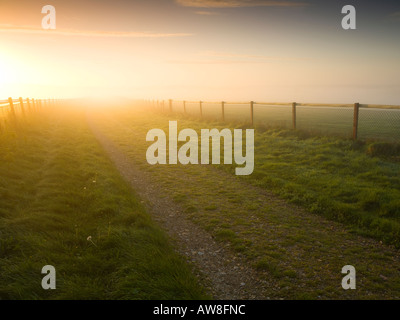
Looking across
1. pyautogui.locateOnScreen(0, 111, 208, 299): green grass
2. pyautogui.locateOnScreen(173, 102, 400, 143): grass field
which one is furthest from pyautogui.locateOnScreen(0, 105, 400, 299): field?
pyautogui.locateOnScreen(173, 102, 400, 143): grass field

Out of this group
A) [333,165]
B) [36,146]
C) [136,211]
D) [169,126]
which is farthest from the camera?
[169,126]

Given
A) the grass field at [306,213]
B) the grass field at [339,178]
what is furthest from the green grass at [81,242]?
the grass field at [339,178]

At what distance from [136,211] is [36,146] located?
835cm

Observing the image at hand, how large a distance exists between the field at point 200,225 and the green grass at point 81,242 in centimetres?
2

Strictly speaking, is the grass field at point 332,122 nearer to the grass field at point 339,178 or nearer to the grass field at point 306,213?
the grass field at point 339,178

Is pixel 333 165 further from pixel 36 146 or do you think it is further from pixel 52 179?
pixel 36 146

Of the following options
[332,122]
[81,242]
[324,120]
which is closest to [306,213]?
[81,242]

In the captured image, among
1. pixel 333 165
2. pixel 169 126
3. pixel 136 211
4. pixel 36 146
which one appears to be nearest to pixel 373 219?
pixel 333 165

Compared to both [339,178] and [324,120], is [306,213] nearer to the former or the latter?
[339,178]

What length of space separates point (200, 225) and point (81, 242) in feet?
7.78

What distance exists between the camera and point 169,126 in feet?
66.1

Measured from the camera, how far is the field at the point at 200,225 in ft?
12.3

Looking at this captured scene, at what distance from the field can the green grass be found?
2cm

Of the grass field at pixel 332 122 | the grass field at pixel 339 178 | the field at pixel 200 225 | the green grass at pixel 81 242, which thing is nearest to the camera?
the green grass at pixel 81 242
